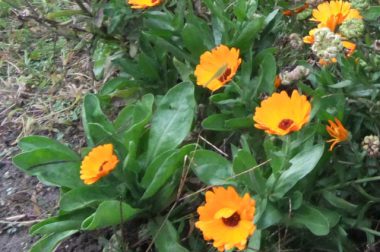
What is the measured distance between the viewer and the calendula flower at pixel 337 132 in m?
1.59

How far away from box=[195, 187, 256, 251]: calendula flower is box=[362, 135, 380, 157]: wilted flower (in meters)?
0.30

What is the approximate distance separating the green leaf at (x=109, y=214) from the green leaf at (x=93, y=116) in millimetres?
257

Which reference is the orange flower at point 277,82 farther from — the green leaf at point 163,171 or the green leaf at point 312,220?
the green leaf at point 312,220

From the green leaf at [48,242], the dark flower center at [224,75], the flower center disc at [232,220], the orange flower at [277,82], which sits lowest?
the green leaf at [48,242]

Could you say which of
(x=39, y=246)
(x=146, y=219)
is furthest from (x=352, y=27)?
(x=39, y=246)

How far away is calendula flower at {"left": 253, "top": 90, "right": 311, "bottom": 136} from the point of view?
151cm

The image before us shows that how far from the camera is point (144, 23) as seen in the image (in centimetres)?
233

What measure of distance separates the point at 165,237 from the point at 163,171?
19 cm

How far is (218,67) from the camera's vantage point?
6.29ft

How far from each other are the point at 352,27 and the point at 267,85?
39 centimetres

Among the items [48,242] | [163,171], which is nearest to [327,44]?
[163,171]

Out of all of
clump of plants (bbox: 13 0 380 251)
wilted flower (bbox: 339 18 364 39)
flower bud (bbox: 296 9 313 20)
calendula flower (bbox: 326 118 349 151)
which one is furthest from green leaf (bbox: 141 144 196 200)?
flower bud (bbox: 296 9 313 20)

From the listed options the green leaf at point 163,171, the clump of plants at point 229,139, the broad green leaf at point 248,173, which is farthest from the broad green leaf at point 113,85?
the broad green leaf at point 248,173

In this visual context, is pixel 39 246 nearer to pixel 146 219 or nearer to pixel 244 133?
pixel 146 219
